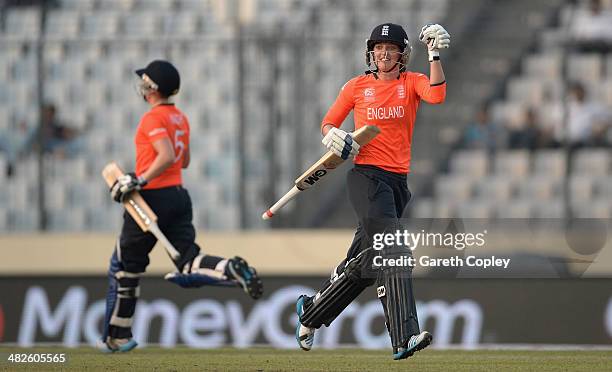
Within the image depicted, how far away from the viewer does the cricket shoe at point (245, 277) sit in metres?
8.66

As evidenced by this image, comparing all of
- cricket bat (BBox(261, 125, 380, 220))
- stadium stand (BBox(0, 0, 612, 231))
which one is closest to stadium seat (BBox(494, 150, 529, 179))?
stadium stand (BBox(0, 0, 612, 231))

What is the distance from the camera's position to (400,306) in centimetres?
771

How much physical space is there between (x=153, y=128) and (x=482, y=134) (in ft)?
15.5

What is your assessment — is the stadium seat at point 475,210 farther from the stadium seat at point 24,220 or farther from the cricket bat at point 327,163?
the cricket bat at point 327,163

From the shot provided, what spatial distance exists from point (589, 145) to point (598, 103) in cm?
53

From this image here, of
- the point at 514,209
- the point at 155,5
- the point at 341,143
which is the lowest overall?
the point at 514,209

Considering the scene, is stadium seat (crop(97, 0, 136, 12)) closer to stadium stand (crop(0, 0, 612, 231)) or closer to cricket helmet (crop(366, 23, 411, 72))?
stadium stand (crop(0, 0, 612, 231))

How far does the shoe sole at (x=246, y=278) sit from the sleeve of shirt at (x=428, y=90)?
5.20ft

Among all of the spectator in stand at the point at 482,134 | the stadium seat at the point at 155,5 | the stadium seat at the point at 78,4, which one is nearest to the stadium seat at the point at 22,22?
the stadium seat at the point at 78,4

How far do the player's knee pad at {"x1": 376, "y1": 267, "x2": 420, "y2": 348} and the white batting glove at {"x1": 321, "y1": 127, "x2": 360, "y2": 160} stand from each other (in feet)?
2.21

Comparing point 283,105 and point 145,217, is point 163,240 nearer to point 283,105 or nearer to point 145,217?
point 145,217

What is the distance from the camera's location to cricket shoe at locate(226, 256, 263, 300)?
8.66 metres

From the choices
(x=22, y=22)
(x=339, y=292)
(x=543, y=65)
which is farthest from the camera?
(x=22, y=22)

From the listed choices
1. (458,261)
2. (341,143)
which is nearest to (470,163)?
(458,261)
